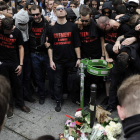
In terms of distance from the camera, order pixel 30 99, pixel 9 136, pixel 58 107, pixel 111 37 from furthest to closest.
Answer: pixel 30 99
pixel 58 107
pixel 111 37
pixel 9 136

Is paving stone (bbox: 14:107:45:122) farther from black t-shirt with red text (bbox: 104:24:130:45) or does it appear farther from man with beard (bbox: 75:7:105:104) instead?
black t-shirt with red text (bbox: 104:24:130:45)

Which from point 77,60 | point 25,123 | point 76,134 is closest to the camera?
point 76,134

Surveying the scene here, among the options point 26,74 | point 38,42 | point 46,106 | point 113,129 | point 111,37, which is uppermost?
point 111,37

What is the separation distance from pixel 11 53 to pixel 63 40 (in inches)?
44.8

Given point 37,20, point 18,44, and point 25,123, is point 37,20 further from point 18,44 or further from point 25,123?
point 25,123

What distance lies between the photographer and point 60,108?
4.71m

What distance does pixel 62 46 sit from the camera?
4.38 metres

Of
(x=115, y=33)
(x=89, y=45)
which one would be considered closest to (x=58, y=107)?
(x=89, y=45)

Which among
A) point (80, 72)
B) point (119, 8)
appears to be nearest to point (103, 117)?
point (80, 72)

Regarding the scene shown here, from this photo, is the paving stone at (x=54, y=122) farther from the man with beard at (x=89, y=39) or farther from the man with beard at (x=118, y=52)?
the man with beard at (x=118, y=52)

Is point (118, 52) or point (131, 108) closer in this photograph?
point (131, 108)

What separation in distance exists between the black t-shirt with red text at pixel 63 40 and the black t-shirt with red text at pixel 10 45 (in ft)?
2.22

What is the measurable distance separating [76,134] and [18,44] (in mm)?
2227

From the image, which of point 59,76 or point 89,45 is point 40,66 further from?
point 89,45
